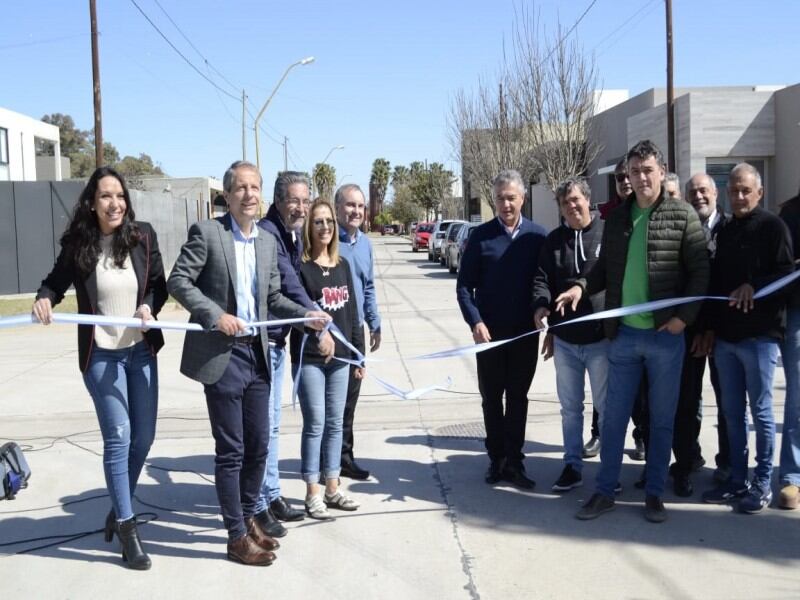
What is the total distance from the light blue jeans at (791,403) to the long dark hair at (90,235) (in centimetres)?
394

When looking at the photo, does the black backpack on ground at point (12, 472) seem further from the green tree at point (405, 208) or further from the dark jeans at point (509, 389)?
the green tree at point (405, 208)

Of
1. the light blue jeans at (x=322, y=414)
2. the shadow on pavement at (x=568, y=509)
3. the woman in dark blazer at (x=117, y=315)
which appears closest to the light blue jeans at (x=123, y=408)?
the woman in dark blazer at (x=117, y=315)

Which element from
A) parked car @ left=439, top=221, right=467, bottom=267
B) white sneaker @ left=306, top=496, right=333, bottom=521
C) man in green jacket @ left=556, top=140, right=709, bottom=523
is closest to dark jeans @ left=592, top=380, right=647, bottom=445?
man in green jacket @ left=556, top=140, right=709, bottom=523

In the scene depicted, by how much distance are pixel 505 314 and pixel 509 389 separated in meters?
0.54

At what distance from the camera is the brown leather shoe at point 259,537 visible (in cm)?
459

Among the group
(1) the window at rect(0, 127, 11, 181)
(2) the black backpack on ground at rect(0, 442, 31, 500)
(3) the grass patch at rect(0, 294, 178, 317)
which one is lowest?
(2) the black backpack on ground at rect(0, 442, 31, 500)

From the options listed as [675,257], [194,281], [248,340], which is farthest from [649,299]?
[194,281]

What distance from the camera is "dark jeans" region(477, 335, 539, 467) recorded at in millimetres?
5738

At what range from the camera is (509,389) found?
19.0 feet

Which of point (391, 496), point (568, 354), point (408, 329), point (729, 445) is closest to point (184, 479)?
point (391, 496)

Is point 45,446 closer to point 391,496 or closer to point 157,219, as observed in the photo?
point 391,496

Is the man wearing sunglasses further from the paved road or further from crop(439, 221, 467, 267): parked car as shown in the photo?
crop(439, 221, 467, 267): parked car

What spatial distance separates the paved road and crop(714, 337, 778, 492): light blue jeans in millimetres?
315

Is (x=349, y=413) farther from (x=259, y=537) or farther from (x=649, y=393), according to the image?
(x=649, y=393)
